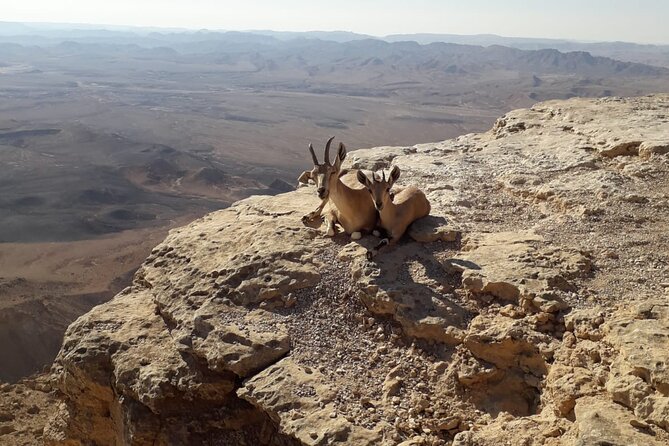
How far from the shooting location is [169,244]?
10273 mm

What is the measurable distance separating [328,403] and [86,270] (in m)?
27.5

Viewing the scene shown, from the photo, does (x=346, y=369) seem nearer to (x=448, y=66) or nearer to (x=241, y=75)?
(x=241, y=75)

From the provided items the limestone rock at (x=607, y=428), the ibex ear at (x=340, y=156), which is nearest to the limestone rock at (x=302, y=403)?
the limestone rock at (x=607, y=428)

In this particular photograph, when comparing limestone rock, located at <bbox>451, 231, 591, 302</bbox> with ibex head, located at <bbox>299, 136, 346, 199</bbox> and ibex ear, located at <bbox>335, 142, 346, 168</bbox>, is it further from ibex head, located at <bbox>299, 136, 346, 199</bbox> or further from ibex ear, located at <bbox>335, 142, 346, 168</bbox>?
ibex ear, located at <bbox>335, 142, 346, 168</bbox>

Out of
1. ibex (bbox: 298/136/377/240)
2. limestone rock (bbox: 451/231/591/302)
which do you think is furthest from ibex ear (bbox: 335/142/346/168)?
limestone rock (bbox: 451/231/591/302)

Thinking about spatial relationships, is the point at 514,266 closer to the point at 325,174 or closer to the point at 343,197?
the point at 343,197

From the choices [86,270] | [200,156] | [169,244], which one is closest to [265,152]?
[200,156]

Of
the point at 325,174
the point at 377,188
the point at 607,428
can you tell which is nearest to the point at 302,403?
the point at 607,428

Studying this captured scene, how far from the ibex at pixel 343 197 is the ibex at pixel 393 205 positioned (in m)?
0.19

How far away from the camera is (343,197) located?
28.3 feet

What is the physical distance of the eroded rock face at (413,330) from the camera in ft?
19.2

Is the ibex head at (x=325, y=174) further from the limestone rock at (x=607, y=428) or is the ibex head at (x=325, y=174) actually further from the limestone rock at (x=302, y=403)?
the limestone rock at (x=607, y=428)

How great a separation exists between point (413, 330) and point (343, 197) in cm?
246

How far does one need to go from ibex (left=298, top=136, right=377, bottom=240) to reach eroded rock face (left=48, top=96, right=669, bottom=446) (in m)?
0.29
